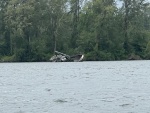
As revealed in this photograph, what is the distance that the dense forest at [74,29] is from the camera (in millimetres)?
94625

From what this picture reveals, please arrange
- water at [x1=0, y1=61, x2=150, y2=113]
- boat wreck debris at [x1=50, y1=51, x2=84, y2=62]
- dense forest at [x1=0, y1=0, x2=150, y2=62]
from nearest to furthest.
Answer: water at [x1=0, y1=61, x2=150, y2=113] < boat wreck debris at [x1=50, y1=51, x2=84, y2=62] < dense forest at [x1=0, y1=0, x2=150, y2=62]

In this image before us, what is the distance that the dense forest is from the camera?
310ft

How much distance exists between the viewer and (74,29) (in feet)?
336

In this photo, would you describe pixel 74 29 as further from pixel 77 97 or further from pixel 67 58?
pixel 77 97

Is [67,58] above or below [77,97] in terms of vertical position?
above

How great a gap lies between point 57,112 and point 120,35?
7777 cm

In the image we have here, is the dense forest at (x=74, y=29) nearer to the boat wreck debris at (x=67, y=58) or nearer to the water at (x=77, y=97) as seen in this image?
the boat wreck debris at (x=67, y=58)

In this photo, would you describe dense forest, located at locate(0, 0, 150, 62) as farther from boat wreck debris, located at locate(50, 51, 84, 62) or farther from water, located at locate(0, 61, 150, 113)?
water, located at locate(0, 61, 150, 113)

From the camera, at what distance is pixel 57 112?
72.7ft

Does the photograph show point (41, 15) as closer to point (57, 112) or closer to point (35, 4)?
point (35, 4)

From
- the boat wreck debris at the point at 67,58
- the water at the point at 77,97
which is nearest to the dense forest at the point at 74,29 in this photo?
the boat wreck debris at the point at 67,58

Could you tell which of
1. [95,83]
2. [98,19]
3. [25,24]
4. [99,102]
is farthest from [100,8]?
[99,102]

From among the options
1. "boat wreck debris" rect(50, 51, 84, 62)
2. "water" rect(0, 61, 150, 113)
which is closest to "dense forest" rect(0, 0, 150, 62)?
"boat wreck debris" rect(50, 51, 84, 62)

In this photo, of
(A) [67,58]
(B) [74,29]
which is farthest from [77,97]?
(B) [74,29]
